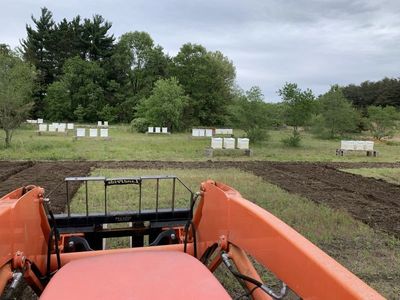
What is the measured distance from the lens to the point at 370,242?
18.2 feet

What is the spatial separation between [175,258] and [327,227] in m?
4.69

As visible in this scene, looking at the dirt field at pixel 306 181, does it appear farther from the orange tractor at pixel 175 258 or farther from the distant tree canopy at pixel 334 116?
the distant tree canopy at pixel 334 116

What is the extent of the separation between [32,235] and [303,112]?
2102cm

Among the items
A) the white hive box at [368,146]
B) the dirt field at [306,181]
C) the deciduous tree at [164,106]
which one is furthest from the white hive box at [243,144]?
the deciduous tree at [164,106]

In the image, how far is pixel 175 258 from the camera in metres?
1.97

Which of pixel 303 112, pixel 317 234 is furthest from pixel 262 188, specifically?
pixel 303 112

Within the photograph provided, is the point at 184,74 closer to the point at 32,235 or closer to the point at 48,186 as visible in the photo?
the point at 48,186

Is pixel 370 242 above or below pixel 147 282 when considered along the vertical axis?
below

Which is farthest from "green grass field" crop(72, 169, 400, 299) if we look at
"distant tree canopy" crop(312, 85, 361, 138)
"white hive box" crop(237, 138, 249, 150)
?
"distant tree canopy" crop(312, 85, 361, 138)

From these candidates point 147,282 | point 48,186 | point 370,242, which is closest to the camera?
point 147,282

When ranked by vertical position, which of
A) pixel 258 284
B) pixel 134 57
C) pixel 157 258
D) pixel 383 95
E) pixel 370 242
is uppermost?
pixel 134 57

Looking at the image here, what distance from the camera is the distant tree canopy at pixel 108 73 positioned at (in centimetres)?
4762

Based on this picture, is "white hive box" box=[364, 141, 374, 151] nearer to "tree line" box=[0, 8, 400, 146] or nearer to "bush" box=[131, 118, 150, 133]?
"tree line" box=[0, 8, 400, 146]

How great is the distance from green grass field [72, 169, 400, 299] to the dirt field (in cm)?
42
